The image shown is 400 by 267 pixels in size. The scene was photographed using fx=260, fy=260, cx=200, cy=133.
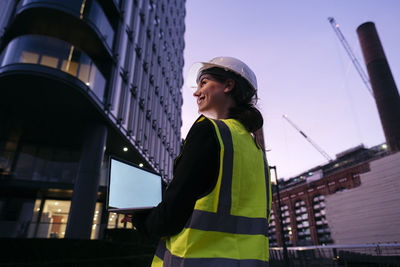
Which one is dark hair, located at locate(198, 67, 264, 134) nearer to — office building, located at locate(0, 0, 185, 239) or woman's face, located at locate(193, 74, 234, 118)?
woman's face, located at locate(193, 74, 234, 118)

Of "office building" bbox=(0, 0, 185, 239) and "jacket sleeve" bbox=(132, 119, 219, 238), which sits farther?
"office building" bbox=(0, 0, 185, 239)

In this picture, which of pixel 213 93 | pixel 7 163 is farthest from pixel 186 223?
pixel 7 163

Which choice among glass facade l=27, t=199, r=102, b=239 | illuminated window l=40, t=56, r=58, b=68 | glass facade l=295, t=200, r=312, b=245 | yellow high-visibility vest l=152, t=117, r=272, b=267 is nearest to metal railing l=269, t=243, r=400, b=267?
yellow high-visibility vest l=152, t=117, r=272, b=267

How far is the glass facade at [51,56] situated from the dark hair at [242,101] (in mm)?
12327

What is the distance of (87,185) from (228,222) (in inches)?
524

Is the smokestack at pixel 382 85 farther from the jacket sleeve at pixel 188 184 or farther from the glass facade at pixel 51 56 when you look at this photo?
the jacket sleeve at pixel 188 184

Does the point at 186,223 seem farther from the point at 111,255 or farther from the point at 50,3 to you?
the point at 50,3

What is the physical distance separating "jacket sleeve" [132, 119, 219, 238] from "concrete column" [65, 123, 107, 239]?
1261 centimetres

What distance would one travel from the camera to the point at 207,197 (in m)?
1.38

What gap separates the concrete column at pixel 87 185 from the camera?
40.3 feet

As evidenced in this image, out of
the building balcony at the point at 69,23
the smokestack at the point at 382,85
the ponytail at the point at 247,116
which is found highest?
the smokestack at the point at 382,85

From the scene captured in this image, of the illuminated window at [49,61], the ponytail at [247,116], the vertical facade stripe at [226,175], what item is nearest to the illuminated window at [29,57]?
the illuminated window at [49,61]

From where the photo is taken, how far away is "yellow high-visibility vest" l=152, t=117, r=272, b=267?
133 centimetres

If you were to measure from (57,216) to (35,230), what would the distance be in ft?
6.17
